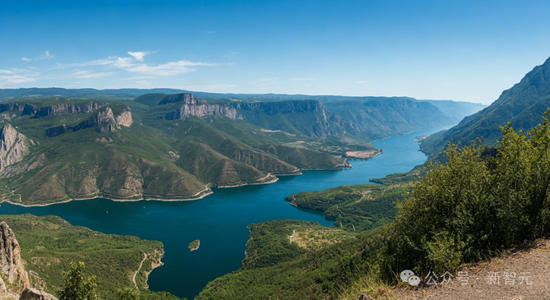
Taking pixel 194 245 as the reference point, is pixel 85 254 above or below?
above

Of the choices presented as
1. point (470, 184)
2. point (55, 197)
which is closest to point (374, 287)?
point (470, 184)

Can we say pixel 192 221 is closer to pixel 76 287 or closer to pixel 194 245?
pixel 194 245

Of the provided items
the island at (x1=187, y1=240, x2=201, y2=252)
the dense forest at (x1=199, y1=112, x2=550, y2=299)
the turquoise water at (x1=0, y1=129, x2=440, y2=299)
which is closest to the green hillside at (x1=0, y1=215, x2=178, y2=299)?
the turquoise water at (x1=0, y1=129, x2=440, y2=299)

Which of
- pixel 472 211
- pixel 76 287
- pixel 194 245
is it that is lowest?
pixel 194 245

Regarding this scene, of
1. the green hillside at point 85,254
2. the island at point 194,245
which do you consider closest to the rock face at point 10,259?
the green hillside at point 85,254

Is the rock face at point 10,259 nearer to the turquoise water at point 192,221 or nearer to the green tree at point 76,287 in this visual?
the green tree at point 76,287

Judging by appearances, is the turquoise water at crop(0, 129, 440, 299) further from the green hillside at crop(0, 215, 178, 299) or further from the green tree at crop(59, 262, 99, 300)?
the green tree at crop(59, 262, 99, 300)

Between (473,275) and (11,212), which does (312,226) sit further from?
(11,212)

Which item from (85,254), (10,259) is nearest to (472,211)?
(10,259)
